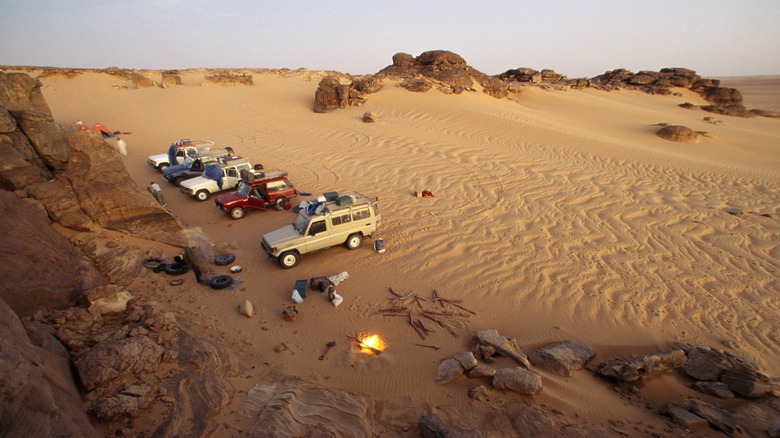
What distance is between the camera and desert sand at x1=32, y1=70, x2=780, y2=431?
558cm

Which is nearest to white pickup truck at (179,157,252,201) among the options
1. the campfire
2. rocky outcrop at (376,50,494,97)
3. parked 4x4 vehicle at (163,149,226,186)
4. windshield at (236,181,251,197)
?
parked 4x4 vehicle at (163,149,226,186)

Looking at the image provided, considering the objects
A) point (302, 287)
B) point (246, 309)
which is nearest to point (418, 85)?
point (302, 287)

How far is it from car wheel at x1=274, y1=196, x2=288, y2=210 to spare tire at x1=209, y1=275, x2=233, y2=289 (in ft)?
13.9

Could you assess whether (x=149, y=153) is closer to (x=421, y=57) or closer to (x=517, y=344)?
(x=517, y=344)

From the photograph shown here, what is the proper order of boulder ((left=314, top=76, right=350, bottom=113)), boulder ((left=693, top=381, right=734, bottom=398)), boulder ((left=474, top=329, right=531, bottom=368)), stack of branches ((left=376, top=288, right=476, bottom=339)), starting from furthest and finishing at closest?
boulder ((left=314, top=76, right=350, bottom=113)) → stack of branches ((left=376, top=288, right=476, bottom=339)) → boulder ((left=474, top=329, right=531, bottom=368)) → boulder ((left=693, top=381, right=734, bottom=398))

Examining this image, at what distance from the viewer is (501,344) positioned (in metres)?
5.58

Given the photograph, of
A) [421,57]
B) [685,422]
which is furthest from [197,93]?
[685,422]

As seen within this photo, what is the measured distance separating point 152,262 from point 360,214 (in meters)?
4.92

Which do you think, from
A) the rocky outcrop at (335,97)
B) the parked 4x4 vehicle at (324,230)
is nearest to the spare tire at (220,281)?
the parked 4x4 vehicle at (324,230)

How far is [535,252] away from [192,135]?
72.6ft

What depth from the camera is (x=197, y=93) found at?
32.1m

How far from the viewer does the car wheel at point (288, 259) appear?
26.6 ft

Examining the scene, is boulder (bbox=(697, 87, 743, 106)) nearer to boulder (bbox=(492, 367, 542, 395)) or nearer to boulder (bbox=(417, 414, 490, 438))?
boulder (bbox=(492, 367, 542, 395))

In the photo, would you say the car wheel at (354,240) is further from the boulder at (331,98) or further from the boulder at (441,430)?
the boulder at (331,98)
